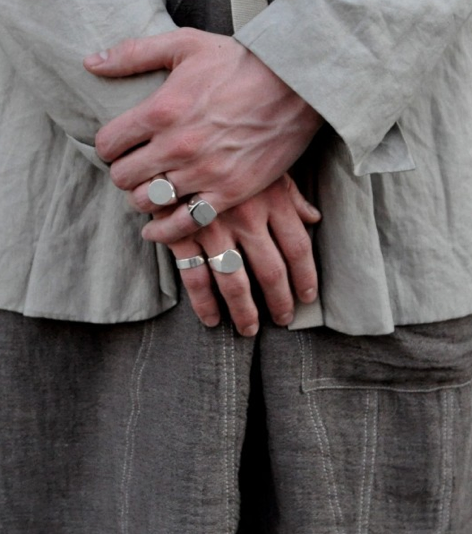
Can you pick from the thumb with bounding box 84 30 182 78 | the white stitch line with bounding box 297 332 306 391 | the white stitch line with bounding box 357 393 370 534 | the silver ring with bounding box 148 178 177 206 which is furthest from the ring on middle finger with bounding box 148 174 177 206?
the white stitch line with bounding box 357 393 370 534

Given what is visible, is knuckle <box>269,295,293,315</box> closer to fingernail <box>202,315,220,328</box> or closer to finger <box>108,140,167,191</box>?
fingernail <box>202,315,220,328</box>

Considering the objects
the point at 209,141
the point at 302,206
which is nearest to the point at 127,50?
the point at 209,141

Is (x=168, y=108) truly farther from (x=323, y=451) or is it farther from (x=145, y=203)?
(x=323, y=451)

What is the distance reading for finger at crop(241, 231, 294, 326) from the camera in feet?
2.40

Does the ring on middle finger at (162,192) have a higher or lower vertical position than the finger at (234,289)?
higher

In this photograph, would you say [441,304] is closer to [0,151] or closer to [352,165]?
[352,165]

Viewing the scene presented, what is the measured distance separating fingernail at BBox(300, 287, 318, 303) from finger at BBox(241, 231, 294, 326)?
0.01 metres

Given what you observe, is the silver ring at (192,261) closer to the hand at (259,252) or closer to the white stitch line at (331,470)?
the hand at (259,252)

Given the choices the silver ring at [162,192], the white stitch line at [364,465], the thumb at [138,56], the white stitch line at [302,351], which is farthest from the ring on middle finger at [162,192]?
the white stitch line at [364,465]

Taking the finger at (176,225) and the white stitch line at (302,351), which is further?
the white stitch line at (302,351)

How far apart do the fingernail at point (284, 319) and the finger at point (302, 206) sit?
95mm

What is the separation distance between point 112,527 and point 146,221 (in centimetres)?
37

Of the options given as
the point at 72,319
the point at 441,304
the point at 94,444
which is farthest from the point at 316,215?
the point at 94,444

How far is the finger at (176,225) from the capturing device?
69 cm
